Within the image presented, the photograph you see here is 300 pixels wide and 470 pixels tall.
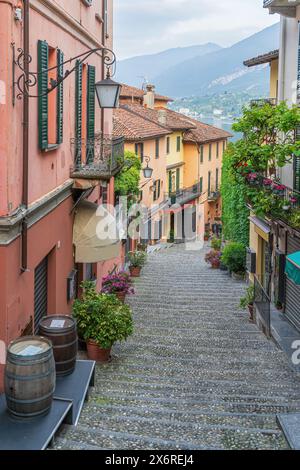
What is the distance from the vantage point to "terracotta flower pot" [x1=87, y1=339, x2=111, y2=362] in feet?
38.3

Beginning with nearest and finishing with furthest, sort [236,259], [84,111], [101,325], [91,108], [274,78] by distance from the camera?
[101,325]
[84,111]
[91,108]
[274,78]
[236,259]

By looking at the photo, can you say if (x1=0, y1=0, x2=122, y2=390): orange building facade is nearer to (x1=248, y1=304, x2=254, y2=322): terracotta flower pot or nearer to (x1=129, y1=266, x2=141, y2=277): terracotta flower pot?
(x1=248, y1=304, x2=254, y2=322): terracotta flower pot

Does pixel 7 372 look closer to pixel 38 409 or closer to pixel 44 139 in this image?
pixel 38 409

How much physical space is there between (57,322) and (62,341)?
15.9 inches

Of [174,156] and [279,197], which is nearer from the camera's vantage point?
[279,197]

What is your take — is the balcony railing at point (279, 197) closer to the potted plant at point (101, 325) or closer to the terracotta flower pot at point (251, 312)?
the terracotta flower pot at point (251, 312)

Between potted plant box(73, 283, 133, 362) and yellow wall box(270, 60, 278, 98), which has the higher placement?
yellow wall box(270, 60, 278, 98)

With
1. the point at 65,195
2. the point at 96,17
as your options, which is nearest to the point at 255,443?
the point at 65,195

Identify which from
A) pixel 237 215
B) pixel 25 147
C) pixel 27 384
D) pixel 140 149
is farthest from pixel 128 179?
pixel 27 384

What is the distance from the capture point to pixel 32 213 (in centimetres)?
957

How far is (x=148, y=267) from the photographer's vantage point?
29.8 meters

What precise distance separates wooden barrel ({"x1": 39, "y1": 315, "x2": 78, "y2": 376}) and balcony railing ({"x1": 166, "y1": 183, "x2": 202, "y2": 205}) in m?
40.8

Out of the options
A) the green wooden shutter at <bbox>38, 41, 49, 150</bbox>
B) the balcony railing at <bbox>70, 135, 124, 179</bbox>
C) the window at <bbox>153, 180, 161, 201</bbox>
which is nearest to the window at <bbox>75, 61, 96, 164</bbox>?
the balcony railing at <bbox>70, 135, 124, 179</bbox>

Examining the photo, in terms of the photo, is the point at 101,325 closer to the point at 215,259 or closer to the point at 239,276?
the point at 239,276
